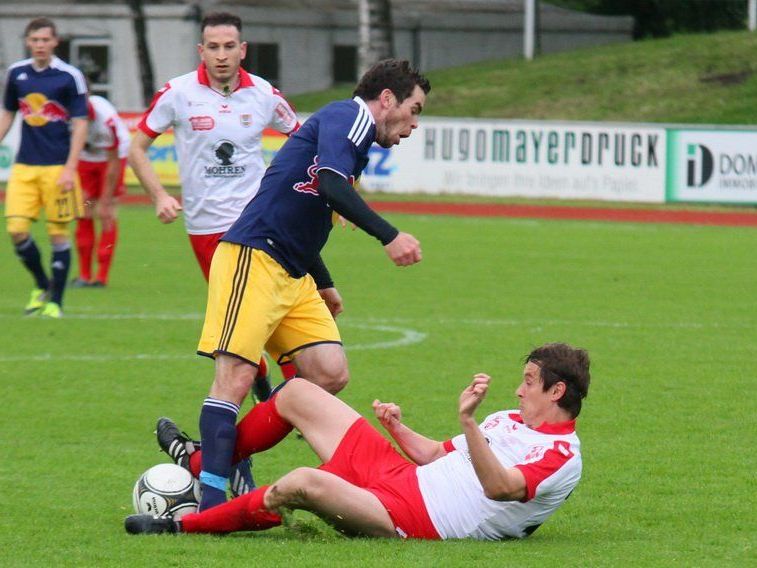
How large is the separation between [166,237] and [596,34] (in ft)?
97.9

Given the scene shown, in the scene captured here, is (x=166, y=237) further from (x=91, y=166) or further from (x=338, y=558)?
(x=338, y=558)

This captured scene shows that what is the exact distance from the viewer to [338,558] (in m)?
5.48

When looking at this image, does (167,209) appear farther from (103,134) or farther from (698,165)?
(698,165)

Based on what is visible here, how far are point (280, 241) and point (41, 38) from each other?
20.8 feet

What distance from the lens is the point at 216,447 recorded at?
6.16m

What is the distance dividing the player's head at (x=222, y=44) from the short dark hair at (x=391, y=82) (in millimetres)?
1819

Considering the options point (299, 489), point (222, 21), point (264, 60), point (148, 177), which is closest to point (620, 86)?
point (264, 60)

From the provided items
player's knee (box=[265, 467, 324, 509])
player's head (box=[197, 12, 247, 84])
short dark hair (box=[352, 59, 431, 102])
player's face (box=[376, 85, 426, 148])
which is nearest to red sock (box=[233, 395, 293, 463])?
player's knee (box=[265, 467, 324, 509])

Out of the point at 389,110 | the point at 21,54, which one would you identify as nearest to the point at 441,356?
the point at 389,110

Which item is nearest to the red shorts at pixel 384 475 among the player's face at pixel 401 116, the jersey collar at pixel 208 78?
the player's face at pixel 401 116

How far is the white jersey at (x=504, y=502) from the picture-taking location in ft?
18.6

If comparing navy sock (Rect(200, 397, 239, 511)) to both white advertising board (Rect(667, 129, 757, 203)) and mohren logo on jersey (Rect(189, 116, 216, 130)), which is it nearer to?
mohren logo on jersey (Rect(189, 116, 216, 130))

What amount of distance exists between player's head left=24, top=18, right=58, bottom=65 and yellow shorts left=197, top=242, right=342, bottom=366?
20.2 feet

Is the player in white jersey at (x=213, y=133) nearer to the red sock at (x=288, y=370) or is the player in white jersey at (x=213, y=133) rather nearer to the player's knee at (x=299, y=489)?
the red sock at (x=288, y=370)
